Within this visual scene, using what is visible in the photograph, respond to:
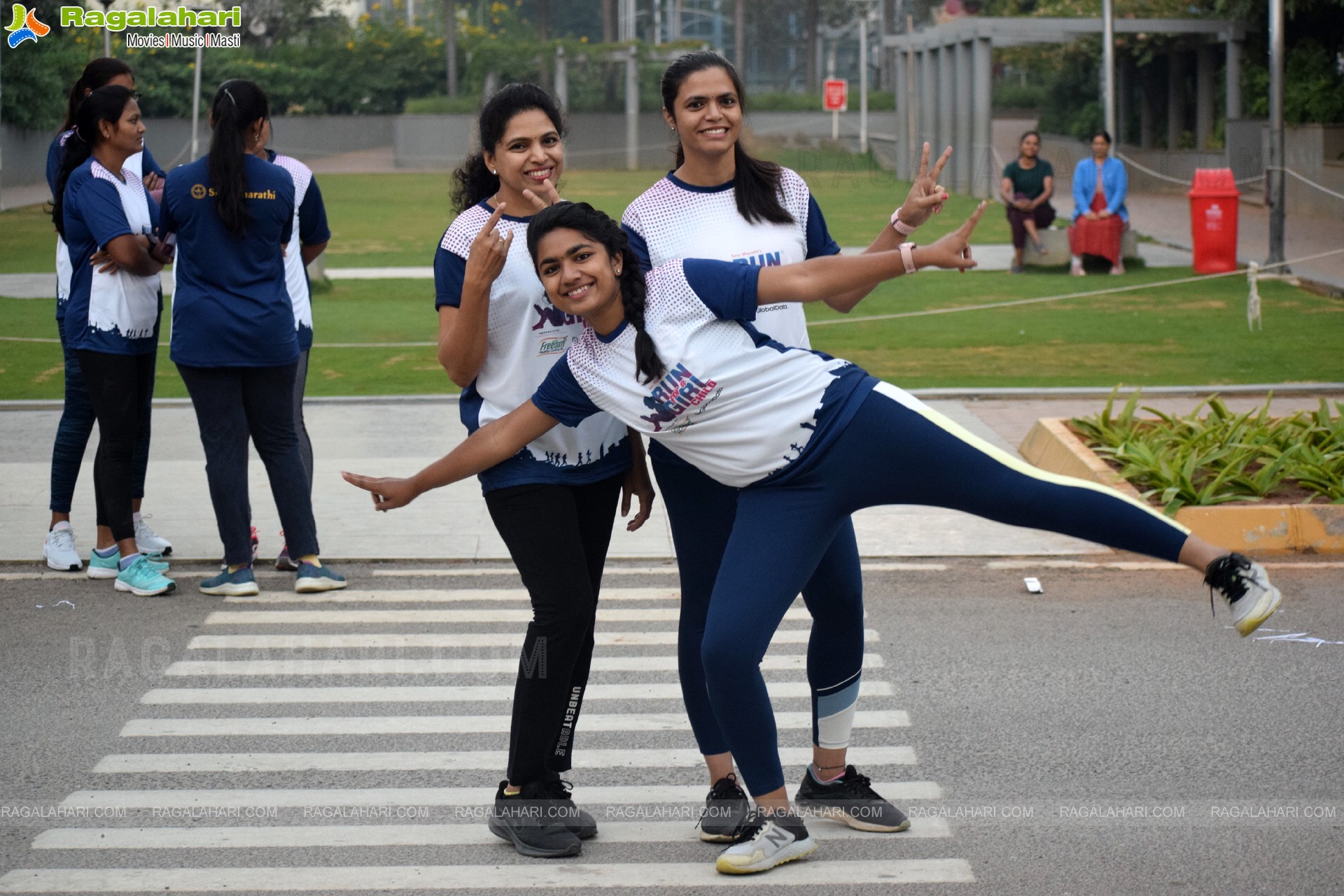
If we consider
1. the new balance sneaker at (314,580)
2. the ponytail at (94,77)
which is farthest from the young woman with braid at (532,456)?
the ponytail at (94,77)

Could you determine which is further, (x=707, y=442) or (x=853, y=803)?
(x=853, y=803)

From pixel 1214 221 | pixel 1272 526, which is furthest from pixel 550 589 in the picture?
pixel 1214 221

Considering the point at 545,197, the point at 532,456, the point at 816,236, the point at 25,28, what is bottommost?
the point at 532,456

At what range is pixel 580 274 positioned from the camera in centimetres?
359

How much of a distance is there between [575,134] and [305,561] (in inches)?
2366

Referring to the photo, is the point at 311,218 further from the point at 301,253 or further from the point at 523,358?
the point at 523,358

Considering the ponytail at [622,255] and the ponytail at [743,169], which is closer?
the ponytail at [622,255]

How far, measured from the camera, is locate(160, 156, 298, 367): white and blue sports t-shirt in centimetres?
593

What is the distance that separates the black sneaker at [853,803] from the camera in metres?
4.04

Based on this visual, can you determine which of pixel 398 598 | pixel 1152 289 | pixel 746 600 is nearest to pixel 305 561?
pixel 398 598

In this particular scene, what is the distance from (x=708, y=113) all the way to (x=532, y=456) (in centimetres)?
100

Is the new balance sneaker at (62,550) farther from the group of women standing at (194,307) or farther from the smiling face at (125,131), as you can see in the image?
the smiling face at (125,131)

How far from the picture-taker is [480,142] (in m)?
4.02

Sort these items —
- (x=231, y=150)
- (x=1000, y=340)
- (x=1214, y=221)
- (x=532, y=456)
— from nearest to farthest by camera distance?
(x=532, y=456), (x=231, y=150), (x=1000, y=340), (x=1214, y=221)
